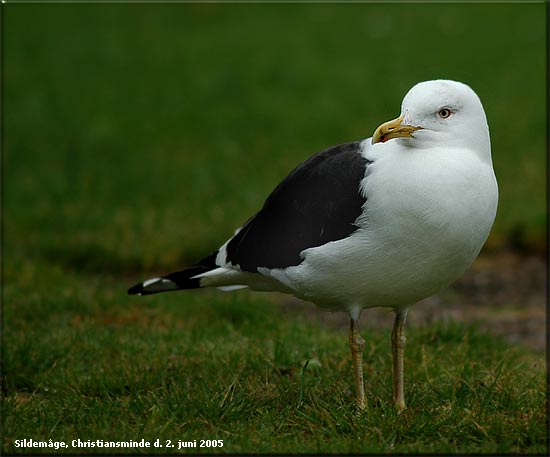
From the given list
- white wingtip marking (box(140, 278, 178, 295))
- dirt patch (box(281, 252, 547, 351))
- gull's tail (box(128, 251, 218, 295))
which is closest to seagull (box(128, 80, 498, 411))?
gull's tail (box(128, 251, 218, 295))

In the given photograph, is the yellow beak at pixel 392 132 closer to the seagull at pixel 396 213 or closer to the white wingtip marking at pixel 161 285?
the seagull at pixel 396 213

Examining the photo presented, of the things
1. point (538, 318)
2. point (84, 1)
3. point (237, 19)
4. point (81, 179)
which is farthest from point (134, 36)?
point (538, 318)

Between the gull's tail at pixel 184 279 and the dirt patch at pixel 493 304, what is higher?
the gull's tail at pixel 184 279

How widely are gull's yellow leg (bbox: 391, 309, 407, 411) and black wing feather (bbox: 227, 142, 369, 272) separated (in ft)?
2.01

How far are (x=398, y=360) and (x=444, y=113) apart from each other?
1.22 meters

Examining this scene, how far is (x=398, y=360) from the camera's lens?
4.75m

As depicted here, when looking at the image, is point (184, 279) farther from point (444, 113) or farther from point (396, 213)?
point (444, 113)

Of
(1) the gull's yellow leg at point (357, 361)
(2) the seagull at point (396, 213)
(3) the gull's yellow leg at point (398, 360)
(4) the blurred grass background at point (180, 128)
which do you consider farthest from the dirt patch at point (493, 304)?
(2) the seagull at point (396, 213)

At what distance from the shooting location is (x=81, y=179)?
950 cm

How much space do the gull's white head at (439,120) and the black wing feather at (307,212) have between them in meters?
0.25

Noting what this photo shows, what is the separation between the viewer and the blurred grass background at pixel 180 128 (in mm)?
6613

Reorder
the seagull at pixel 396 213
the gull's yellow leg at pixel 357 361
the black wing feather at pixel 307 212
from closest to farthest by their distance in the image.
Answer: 1. the seagull at pixel 396 213
2. the black wing feather at pixel 307 212
3. the gull's yellow leg at pixel 357 361

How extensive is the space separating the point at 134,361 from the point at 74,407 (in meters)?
0.74

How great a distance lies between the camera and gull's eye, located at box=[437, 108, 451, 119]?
14.3ft
